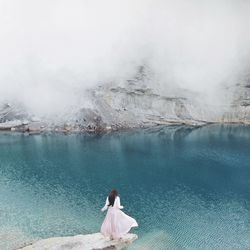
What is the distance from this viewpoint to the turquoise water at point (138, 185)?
43.4m

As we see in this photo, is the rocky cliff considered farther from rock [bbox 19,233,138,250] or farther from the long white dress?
the long white dress

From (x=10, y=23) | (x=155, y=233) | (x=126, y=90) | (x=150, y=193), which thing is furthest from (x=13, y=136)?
(x=155, y=233)

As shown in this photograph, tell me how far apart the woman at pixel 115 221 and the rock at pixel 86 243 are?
18.4 inches

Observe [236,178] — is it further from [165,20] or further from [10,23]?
[10,23]

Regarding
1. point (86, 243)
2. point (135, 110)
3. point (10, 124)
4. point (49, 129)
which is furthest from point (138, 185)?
point (10, 124)

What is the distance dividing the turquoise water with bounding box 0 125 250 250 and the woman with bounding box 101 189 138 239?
26.7 ft

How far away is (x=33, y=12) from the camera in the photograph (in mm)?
115625

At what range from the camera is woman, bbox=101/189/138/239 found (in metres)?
30.2

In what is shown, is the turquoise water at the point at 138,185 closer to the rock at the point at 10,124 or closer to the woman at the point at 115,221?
the rock at the point at 10,124

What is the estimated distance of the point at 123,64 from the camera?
107 m

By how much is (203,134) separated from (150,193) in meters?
40.9

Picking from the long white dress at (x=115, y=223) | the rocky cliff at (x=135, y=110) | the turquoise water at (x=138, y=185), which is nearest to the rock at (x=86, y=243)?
the long white dress at (x=115, y=223)

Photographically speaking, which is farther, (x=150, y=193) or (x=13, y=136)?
(x=13, y=136)

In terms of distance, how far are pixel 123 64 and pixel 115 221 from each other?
78.9 meters
